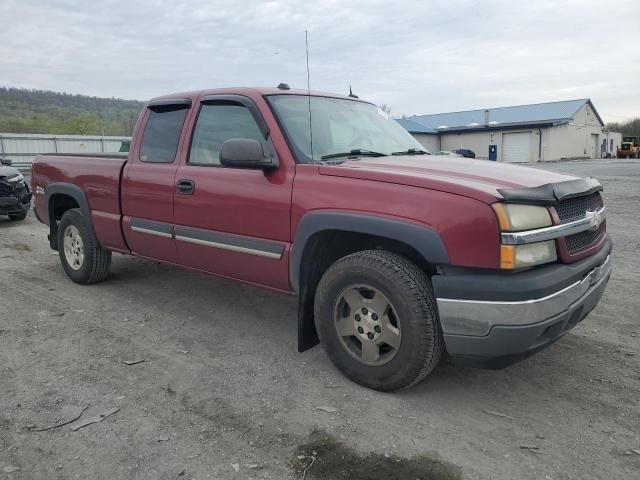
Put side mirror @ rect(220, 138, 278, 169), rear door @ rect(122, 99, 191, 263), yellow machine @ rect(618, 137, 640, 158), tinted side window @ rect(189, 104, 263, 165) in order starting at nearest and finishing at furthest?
side mirror @ rect(220, 138, 278, 169) → tinted side window @ rect(189, 104, 263, 165) → rear door @ rect(122, 99, 191, 263) → yellow machine @ rect(618, 137, 640, 158)

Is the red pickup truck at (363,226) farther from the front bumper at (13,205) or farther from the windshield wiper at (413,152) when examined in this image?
the front bumper at (13,205)

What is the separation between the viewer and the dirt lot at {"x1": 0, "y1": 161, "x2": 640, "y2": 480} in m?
2.56

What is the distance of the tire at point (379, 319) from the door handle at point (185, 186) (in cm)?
143

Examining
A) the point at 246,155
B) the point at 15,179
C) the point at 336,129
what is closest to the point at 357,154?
the point at 336,129

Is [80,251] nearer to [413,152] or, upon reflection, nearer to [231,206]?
[231,206]

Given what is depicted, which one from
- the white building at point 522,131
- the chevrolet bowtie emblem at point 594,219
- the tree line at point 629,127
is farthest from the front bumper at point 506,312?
the tree line at point 629,127

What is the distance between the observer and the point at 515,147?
4459 centimetres

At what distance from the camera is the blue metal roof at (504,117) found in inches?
1756

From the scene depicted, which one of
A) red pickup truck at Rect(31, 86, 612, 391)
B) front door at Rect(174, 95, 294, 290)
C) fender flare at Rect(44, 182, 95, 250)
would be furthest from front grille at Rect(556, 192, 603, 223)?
fender flare at Rect(44, 182, 95, 250)

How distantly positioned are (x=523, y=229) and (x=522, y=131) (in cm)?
4531

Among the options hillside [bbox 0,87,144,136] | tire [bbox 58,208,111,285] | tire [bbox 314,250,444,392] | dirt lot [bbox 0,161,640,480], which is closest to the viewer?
dirt lot [bbox 0,161,640,480]

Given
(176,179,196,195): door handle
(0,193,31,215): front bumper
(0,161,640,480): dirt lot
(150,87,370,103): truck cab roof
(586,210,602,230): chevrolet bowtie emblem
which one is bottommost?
(0,161,640,480): dirt lot

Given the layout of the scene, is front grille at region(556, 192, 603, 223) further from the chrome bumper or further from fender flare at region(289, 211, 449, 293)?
fender flare at region(289, 211, 449, 293)

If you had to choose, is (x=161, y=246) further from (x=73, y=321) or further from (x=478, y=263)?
(x=478, y=263)
